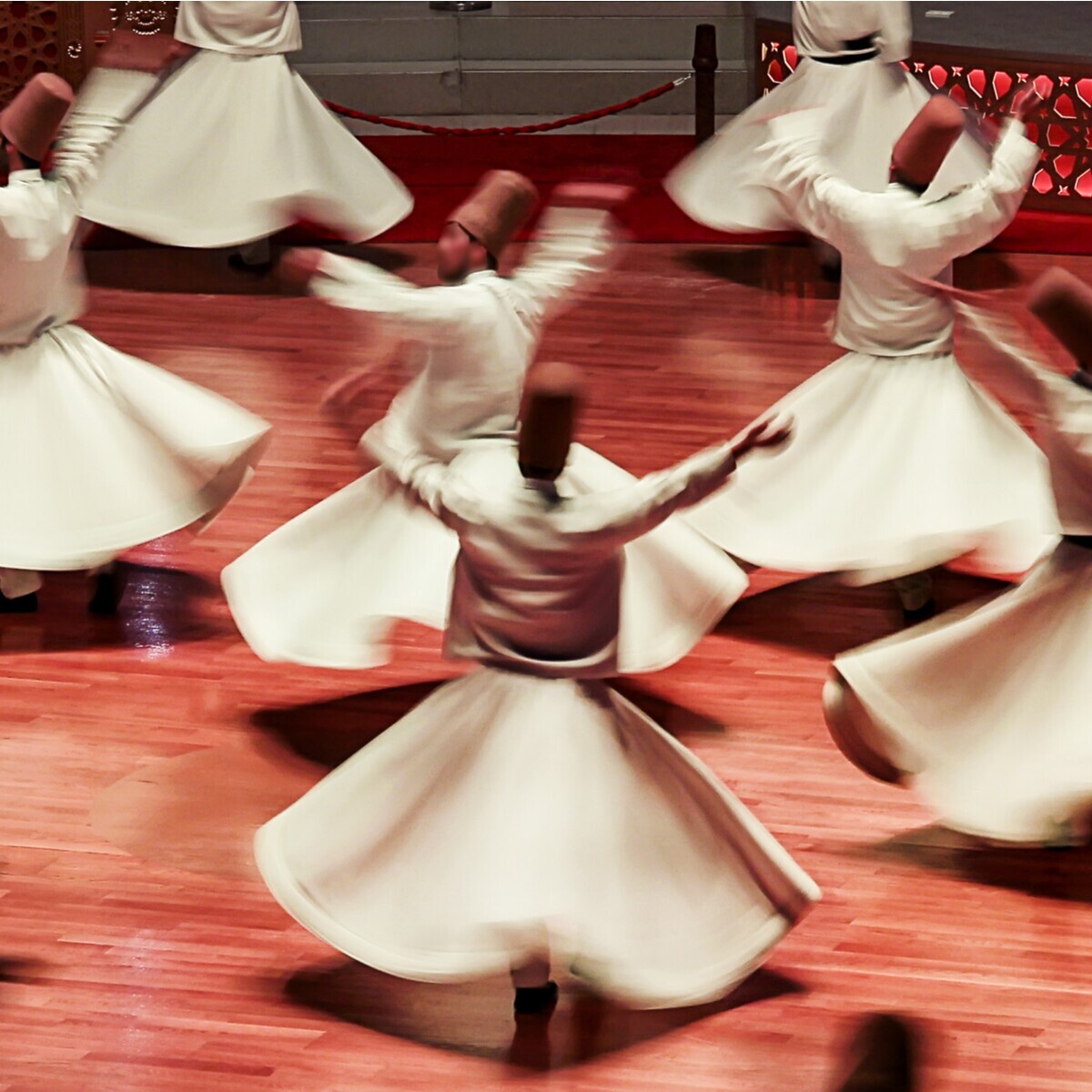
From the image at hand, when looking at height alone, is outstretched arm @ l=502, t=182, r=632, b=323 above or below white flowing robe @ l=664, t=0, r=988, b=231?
above

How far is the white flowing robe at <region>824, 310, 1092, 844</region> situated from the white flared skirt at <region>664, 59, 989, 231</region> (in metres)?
3.97

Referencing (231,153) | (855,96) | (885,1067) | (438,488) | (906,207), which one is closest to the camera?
(885,1067)

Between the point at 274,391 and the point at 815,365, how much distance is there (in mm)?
1947

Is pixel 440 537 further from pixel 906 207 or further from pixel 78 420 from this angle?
pixel 906 207

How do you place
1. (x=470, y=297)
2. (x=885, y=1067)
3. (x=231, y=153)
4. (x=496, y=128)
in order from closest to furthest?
1. (x=885, y=1067)
2. (x=470, y=297)
3. (x=231, y=153)
4. (x=496, y=128)

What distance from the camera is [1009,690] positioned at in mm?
4277

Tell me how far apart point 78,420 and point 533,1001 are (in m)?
2.28

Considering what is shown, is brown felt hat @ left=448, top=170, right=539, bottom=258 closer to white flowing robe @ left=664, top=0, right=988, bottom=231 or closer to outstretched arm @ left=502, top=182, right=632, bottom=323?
outstretched arm @ left=502, top=182, right=632, bottom=323

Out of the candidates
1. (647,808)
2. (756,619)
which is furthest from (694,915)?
(756,619)

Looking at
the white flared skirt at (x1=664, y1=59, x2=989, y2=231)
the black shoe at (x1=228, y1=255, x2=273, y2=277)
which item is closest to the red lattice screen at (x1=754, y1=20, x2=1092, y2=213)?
the white flared skirt at (x1=664, y1=59, x2=989, y2=231)

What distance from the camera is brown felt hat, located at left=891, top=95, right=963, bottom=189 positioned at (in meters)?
4.93

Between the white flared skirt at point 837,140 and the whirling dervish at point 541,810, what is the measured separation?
4734mm

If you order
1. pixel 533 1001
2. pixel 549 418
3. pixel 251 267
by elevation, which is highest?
pixel 549 418

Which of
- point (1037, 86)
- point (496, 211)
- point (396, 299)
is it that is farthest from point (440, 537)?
point (1037, 86)
